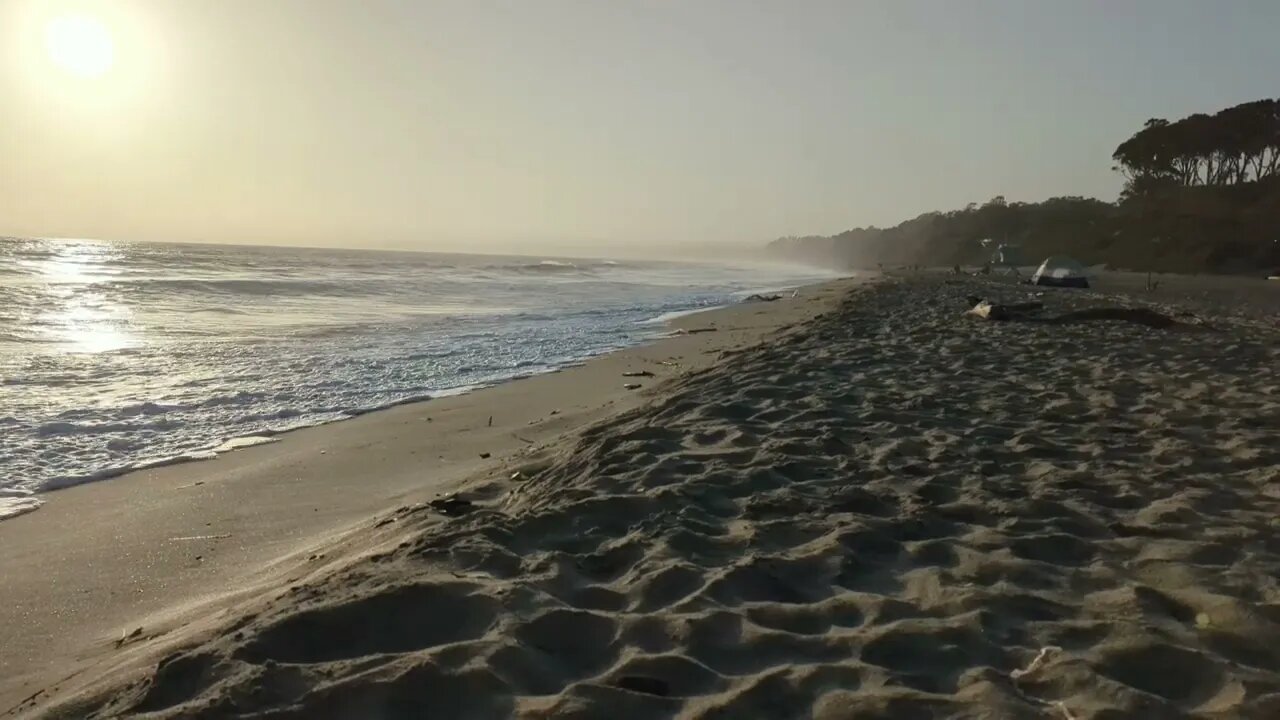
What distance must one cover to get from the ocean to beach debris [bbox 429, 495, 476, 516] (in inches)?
105

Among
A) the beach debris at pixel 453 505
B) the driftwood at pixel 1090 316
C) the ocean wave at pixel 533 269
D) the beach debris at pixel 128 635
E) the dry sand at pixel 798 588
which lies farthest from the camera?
the ocean wave at pixel 533 269

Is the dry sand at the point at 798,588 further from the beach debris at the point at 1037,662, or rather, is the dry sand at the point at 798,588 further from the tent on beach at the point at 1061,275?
the tent on beach at the point at 1061,275

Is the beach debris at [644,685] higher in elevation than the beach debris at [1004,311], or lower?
lower

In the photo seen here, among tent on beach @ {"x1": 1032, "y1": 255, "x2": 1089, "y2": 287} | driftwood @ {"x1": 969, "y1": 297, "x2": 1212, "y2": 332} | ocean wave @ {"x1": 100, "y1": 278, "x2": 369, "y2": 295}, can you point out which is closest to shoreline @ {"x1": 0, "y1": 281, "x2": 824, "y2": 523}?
driftwood @ {"x1": 969, "y1": 297, "x2": 1212, "y2": 332}

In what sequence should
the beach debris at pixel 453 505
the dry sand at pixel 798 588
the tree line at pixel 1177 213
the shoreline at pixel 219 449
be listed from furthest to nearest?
the tree line at pixel 1177 213, the shoreline at pixel 219 449, the beach debris at pixel 453 505, the dry sand at pixel 798 588

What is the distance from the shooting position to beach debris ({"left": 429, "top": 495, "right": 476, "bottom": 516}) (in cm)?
396

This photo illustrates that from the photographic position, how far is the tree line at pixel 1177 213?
33.9 m

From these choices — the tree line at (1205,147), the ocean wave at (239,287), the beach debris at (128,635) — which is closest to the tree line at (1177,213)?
the tree line at (1205,147)

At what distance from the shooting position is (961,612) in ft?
8.82

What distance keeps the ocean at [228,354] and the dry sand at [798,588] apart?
2.24 m

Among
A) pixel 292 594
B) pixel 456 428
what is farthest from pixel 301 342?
pixel 292 594

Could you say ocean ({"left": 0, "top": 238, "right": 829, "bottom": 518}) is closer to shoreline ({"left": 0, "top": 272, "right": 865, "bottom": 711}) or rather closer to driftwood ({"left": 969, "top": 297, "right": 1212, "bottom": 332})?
shoreline ({"left": 0, "top": 272, "right": 865, "bottom": 711})

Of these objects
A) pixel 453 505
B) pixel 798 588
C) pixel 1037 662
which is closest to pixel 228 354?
pixel 453 505

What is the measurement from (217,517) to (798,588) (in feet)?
10.8
